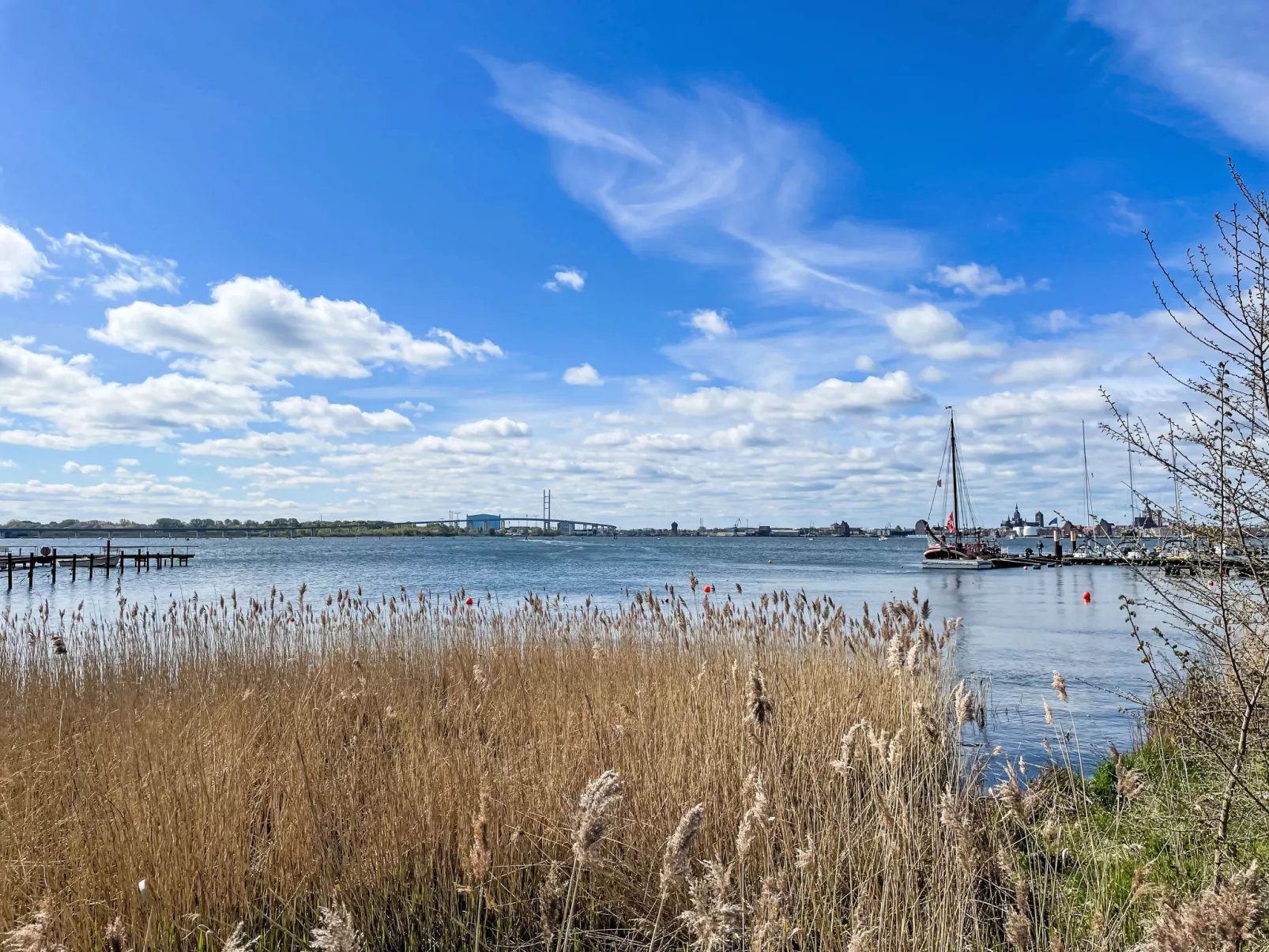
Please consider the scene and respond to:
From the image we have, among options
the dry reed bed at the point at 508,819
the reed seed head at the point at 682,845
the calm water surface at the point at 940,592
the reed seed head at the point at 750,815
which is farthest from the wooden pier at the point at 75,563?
the reed seed head at the point at 682,845

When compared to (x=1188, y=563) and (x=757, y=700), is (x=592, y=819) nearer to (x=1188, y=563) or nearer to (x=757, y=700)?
(x=757, y=700)

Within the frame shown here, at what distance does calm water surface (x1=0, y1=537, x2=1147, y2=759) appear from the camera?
1162 cm

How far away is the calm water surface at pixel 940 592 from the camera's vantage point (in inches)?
458

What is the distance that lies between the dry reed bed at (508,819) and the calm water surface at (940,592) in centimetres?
222

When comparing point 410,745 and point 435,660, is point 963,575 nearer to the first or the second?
point 435,660

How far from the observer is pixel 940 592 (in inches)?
1533

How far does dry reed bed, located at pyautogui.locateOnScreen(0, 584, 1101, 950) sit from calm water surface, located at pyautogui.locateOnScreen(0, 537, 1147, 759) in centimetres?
222

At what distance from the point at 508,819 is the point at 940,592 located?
3802cm

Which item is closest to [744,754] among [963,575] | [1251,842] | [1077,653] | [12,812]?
[1251,842]

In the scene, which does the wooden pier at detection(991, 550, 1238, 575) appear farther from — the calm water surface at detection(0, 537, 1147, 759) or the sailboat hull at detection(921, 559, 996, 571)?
the sailboat hull at detection(921, 559, 996, 571)

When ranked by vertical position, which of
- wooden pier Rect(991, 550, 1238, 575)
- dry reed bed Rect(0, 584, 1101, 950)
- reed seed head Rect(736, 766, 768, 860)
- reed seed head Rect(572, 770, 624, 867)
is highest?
wooden pier Rect(991, 550, 1238, 575)

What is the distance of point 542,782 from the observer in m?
4.93

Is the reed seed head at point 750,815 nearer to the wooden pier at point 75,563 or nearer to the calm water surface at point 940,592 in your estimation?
the calm water surface at point 940,592

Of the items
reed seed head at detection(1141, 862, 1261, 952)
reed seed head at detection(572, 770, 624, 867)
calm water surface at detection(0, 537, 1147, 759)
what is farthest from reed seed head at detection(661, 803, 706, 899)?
calm water surface at detection(0, 537, 1147, 759)
